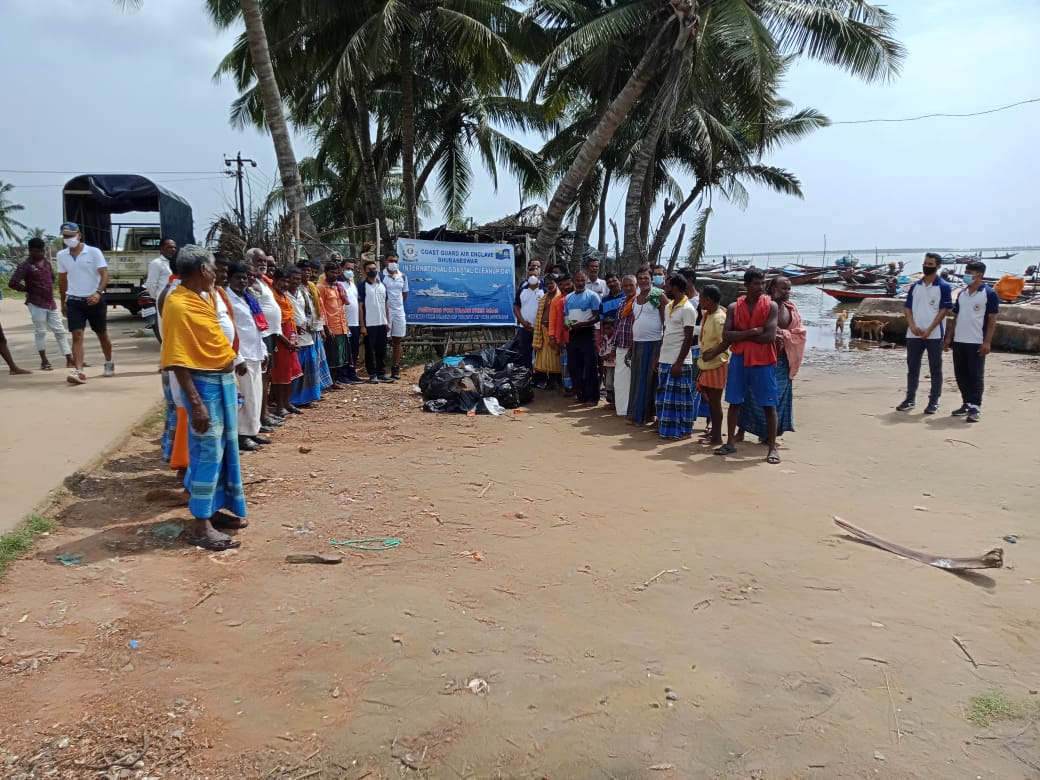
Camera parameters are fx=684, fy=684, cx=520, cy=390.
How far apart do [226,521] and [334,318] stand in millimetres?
4743

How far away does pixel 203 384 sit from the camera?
3.74 metres

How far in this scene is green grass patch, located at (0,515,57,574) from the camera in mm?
3473

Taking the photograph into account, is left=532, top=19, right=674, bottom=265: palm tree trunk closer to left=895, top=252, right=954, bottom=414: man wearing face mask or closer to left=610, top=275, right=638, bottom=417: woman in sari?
left=610, top=275, right=638, bottom=417: woman in sari

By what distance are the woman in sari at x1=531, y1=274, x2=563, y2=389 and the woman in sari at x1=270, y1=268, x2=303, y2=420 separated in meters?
3.04

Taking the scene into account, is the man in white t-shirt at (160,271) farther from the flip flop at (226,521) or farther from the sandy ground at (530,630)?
the flip flop at (226,521)

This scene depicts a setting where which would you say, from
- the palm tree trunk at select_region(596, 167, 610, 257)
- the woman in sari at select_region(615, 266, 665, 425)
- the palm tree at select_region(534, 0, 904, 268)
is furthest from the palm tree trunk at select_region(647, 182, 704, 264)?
the woman in sari at select_region(615, 266, 665, 425)

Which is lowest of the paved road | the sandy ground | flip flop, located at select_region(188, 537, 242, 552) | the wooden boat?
the sandy ground

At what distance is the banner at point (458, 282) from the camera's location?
10430mm

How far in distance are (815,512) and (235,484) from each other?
3.71 meters

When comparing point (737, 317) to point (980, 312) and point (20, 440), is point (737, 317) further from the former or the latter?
point (20, 440)

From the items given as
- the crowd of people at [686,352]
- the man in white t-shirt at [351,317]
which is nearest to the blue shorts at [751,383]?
the crowd of people at [686,352]

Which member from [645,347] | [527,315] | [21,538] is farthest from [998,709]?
[527,315]

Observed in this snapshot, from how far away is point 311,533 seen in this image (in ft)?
13.7

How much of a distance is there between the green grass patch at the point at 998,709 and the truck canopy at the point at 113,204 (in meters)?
15.3
